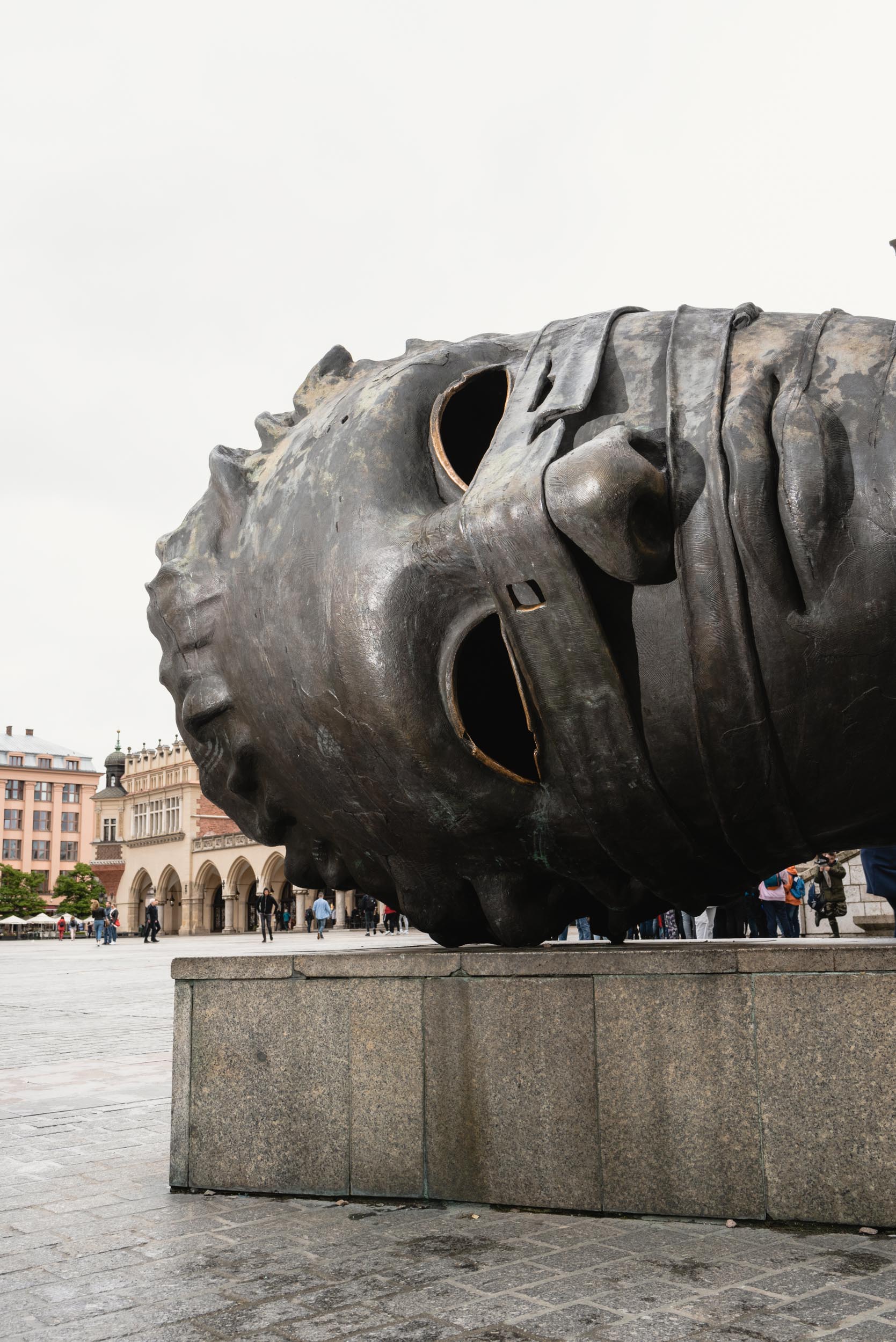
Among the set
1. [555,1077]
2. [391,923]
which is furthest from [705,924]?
[391,923]

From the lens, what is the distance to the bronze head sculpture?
3.11 m

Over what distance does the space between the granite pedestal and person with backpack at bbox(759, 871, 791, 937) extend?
691cm

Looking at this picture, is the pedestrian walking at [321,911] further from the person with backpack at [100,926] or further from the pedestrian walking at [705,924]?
the pedestrian walking at [705,924]

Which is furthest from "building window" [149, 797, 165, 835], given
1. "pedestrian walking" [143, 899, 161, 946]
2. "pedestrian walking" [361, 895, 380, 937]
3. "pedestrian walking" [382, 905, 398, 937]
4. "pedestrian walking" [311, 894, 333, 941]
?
"pedestrian walking" [311, 894, 333, 941]

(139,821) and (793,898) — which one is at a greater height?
(139,821)

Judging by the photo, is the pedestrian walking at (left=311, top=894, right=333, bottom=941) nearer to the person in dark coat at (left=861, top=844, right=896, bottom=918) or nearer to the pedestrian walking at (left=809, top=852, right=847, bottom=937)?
the pedestrian walking at (left=809, top=852, right=847, bottom=937)

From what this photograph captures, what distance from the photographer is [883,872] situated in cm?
642

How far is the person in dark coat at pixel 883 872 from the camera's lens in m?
6.37

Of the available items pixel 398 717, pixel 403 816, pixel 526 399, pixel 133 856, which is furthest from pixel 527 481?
pixel 133 856

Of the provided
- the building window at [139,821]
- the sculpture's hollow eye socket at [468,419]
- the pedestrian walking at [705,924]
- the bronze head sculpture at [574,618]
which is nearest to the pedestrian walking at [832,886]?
the pedestrian walking at [705,924]

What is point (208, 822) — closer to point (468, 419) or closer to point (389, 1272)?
point (468, 419)

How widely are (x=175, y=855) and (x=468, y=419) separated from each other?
71130 mm

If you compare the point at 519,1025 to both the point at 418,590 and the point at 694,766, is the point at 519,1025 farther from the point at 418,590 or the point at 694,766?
the point at 418,590

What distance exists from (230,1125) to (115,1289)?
1.07 meters
